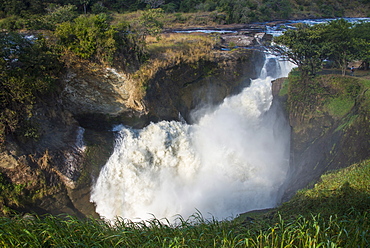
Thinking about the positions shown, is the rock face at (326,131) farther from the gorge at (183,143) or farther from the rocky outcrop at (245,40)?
the rocky outcrop at (245,40)

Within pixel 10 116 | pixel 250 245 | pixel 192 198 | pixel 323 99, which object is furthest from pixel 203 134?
pixel 250 245

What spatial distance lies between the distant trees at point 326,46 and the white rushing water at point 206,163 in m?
1.71

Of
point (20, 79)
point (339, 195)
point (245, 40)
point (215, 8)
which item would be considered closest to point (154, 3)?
point (215, 8)

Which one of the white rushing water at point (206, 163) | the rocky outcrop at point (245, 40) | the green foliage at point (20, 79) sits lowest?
the white rushing water at point (206, 163)

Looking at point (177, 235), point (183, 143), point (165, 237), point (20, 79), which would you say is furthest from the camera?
point (183, 143)

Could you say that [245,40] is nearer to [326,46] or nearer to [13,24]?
[326,46]

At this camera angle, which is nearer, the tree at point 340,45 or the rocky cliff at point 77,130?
the rocky cliff at point 77,130

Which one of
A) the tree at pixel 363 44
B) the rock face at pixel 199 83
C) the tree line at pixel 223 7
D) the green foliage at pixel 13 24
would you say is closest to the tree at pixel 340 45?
the tree at pixel 363 44

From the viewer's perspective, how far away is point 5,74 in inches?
371

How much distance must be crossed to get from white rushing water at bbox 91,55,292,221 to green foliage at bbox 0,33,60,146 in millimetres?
4068

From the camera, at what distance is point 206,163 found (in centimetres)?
1534

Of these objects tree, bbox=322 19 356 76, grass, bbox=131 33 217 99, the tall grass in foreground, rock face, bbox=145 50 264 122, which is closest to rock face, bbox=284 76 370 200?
tree, bbox=322 19 356 76

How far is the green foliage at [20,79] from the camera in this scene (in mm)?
9562

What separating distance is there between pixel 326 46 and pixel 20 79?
16635mm
